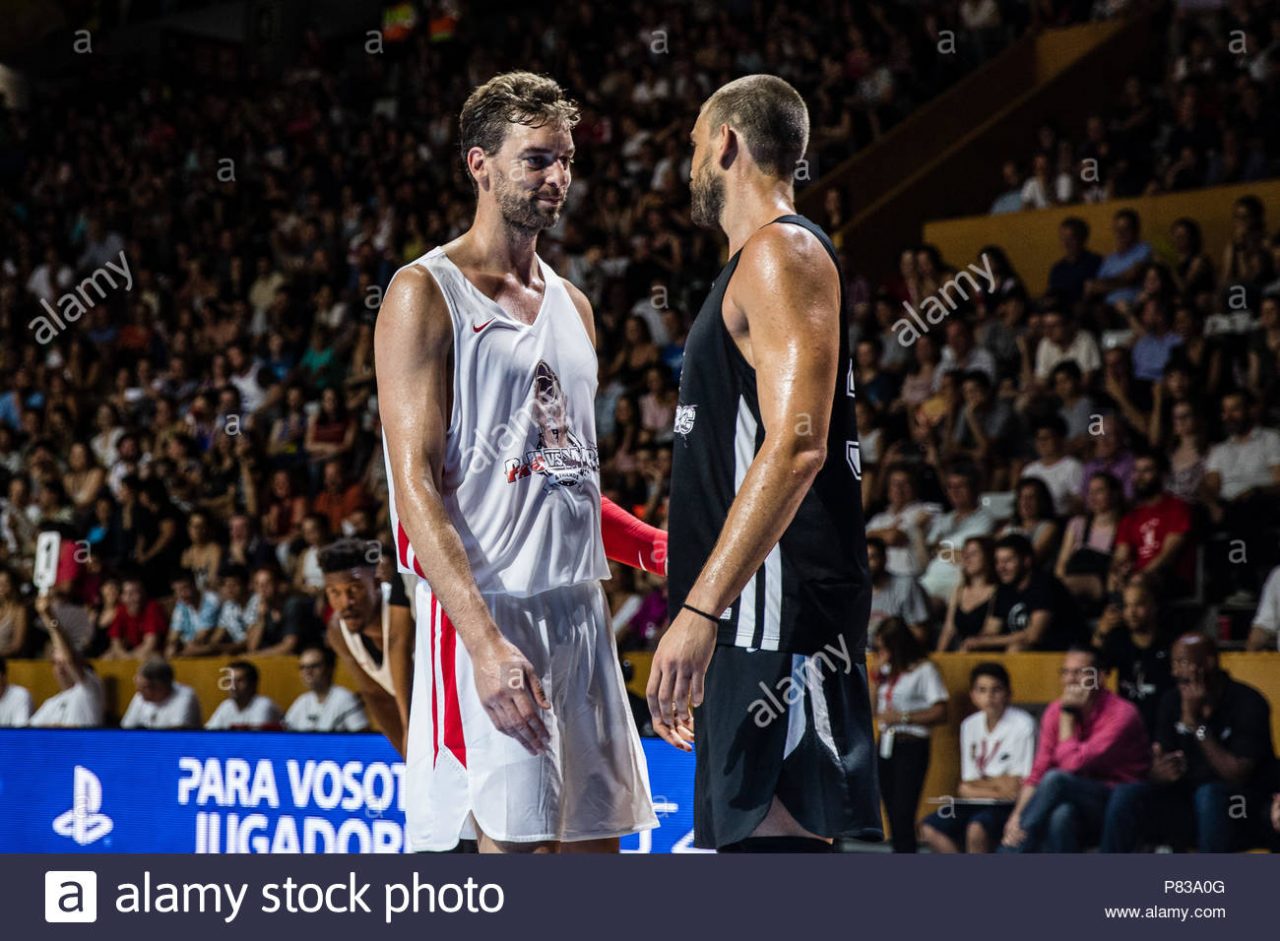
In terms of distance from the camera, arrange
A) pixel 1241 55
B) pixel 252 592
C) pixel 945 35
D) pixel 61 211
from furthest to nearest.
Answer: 1. pixel 61 211
2. pixel 945 35
3. pixel 1241 55
4. pixel 252 592

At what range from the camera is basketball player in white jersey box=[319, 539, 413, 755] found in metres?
6.06

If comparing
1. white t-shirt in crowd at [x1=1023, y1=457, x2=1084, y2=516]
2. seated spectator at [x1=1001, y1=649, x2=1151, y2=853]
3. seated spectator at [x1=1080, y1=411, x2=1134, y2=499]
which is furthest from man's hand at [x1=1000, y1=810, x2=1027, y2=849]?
seated spectator at [x1=1080, y1=411, x2=1134, y2=499]

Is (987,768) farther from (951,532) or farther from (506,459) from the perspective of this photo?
(506,459)

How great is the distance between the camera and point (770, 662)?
119 inches

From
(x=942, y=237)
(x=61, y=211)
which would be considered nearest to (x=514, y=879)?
(x=942, y=237)

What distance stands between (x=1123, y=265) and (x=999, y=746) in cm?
431

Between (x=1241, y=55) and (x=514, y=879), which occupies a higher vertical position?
(x=1241, y=55)

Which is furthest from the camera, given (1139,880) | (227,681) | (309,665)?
(227,681)

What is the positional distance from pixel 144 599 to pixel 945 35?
837 cm

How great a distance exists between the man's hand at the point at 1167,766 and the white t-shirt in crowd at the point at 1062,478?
81.5 inches

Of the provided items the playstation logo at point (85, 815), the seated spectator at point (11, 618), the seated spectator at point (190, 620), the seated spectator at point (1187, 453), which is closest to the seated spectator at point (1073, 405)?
the seated spectator at point (1187, 453)

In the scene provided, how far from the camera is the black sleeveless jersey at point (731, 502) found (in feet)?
10.0

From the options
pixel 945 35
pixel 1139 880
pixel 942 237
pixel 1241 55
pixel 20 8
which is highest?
pixel 20 8

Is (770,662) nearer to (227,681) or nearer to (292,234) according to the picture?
(227,681)
